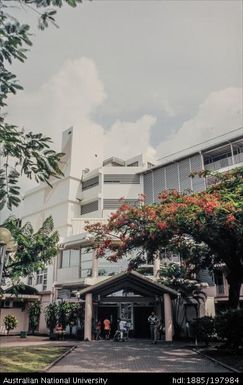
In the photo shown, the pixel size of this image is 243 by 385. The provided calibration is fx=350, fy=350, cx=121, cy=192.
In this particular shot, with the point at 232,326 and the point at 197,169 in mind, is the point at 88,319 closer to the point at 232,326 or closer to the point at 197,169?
the point at 232,326

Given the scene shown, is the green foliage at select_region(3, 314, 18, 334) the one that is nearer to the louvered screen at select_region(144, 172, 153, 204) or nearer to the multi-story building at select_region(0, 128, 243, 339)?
the multi-story building at select_region(0, 128, 243, 339)

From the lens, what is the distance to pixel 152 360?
40.2ft

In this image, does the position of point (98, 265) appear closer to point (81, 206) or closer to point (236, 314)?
point (236, 314)

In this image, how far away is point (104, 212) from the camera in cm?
3856

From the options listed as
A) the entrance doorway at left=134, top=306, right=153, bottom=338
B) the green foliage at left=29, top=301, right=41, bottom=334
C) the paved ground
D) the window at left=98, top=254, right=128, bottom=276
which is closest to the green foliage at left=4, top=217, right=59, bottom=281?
the paved ground

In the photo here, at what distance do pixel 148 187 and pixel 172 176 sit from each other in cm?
353

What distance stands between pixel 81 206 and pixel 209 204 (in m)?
29.7

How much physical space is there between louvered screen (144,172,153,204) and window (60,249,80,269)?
454 inches

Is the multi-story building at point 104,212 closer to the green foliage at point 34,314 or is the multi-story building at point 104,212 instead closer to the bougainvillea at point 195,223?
the green foliage at point 34,314

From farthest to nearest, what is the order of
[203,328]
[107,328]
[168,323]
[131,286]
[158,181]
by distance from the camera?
[158,181], [107,328], [131,286], [168,323], [203,328]

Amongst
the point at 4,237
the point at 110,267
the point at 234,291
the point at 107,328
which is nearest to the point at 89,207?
the point at 110,267

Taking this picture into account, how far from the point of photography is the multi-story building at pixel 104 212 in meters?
21.3

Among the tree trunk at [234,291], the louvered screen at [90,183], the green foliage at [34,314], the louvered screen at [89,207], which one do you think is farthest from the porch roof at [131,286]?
the louvered screen at [90,183]

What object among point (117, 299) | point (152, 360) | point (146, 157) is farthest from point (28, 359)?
point (146, 157)
